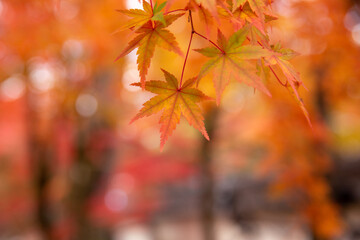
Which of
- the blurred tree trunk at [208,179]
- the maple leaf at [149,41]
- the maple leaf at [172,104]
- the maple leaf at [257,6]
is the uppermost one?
the maple leaf at [257,6]

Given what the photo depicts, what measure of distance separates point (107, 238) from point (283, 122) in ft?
13.4

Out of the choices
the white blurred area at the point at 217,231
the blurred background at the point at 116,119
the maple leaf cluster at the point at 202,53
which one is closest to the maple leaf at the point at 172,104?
the maple leaf cluster at the point at 202,53

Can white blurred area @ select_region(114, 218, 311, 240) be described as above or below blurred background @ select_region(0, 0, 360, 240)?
below

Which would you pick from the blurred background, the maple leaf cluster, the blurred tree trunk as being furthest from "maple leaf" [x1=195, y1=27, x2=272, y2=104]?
the blurred tree trunk

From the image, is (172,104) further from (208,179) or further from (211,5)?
(208,179)

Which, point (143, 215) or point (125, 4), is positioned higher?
point (125, 4)

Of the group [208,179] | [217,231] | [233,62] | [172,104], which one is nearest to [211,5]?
[233,62]

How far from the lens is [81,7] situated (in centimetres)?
437

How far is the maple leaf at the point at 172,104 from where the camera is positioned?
0.98 m

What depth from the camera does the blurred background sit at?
3.80 m

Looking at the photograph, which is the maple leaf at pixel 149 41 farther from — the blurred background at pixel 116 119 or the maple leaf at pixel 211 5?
the blurred background at pixel 116 119

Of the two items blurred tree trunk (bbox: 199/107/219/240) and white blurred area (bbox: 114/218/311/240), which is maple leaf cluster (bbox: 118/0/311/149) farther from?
white blurred area (bbox: 114/218/311/240)

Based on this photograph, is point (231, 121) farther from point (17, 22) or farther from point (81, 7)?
point (17, 22)

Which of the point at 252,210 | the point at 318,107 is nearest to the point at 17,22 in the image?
the point at 318,107
